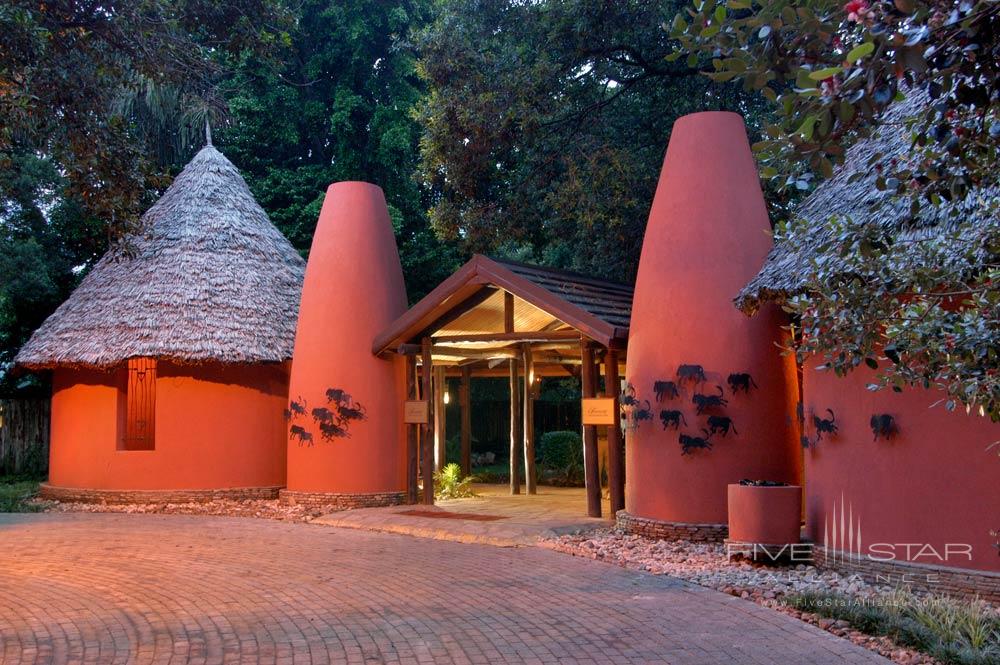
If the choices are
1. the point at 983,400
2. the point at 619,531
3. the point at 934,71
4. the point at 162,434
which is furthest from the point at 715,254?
the point at 162,434

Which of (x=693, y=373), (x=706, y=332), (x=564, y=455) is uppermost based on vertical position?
(x=706, y=332)

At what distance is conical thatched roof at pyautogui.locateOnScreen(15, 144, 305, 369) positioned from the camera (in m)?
15.3

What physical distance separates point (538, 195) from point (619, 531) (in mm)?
8320

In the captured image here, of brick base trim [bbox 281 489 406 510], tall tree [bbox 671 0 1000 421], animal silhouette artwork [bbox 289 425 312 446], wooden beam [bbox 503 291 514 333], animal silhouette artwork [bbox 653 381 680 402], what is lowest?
brick base trim [bbox 281 489 406 510]

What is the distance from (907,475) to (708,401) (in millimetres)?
2816

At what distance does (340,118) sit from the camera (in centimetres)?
2361

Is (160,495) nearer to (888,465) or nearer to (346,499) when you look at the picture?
(346,499)

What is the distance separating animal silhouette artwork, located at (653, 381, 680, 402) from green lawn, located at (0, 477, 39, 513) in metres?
10.6

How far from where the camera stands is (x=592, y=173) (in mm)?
16062

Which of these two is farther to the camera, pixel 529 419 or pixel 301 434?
pixel 529 419

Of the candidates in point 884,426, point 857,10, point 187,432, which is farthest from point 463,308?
point 857,10

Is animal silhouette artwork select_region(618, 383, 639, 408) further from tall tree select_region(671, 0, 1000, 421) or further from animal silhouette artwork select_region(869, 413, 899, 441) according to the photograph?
tall tree select_region(671, 0, 1000, 421)

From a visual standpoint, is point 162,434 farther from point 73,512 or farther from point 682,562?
point 682,562

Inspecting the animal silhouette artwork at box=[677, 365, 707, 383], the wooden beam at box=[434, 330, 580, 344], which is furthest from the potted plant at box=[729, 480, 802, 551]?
the wooden beam at box=[434, 330, 580, 344]
